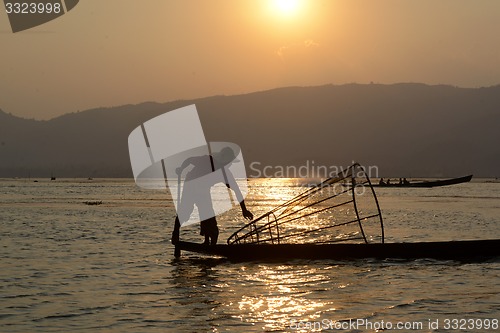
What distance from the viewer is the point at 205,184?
20.2 metres

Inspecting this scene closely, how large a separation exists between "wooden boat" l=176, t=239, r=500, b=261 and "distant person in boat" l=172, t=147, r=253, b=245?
0.99 meters

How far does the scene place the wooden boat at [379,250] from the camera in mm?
20688

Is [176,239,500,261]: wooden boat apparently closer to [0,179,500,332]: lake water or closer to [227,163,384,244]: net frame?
[0,179,500,332]: lake water

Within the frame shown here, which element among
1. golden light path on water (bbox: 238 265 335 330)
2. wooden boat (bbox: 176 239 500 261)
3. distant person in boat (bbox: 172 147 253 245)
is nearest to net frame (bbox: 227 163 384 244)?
wooden boat (bbox: 176 239 500 261)

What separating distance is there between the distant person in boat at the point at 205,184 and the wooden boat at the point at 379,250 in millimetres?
986

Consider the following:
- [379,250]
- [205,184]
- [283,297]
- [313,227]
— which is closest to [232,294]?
[283,297]

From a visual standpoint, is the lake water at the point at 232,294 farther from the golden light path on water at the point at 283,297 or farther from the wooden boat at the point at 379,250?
the wooden boat at the point at 379,250

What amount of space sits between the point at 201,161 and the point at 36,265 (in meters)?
6.04

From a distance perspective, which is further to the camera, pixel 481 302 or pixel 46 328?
pixel 481 302

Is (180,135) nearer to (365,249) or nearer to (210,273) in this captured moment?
(210,273)

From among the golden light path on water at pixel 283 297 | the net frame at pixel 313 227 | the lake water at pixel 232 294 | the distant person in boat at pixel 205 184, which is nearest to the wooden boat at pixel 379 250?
the lake water at pixel 232 294

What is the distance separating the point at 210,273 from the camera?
1941cm

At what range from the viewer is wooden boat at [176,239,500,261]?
2069 centimetres

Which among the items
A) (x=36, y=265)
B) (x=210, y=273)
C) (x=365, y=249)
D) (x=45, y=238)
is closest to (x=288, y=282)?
(x=210, y=273)
